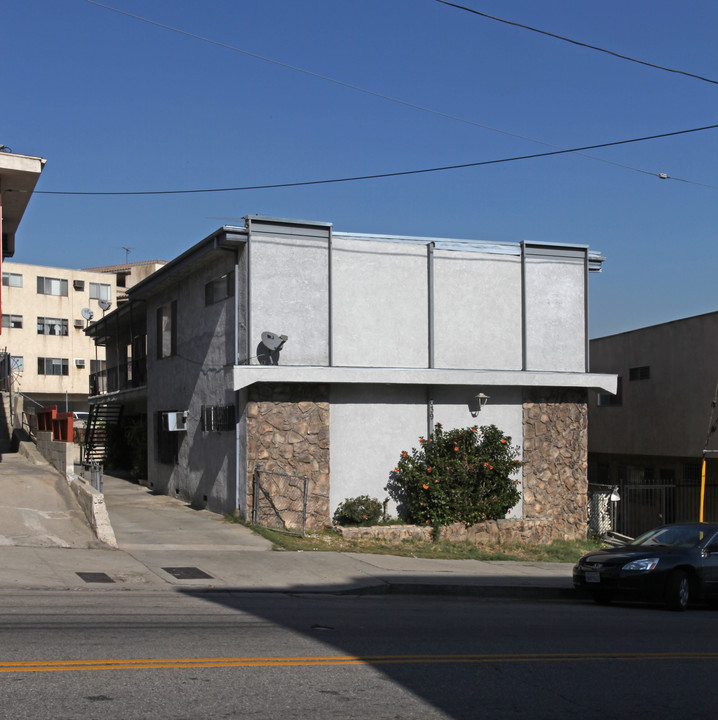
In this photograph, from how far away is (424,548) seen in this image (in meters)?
18.6

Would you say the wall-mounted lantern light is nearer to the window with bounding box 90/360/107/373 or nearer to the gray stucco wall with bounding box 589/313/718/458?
the gray stucco wall with bounding box 589/313/718/458

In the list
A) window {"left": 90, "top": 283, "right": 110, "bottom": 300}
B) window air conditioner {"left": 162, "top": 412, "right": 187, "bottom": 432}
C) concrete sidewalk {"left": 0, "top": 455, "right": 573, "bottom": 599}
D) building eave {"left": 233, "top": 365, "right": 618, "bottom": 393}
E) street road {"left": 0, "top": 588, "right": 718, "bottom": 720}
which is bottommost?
concrete sidewalk {"left": 0, "top": 455, "right": 573, "bottom": 599}

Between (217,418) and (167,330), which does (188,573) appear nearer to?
(217,418)

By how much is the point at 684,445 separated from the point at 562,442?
682cm

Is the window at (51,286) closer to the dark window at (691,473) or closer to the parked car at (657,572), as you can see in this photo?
the dark window at (691,473)

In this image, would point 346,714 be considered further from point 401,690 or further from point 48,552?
point 48,552

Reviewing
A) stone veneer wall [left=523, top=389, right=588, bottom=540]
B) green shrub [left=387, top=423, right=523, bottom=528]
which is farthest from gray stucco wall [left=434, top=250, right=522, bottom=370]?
green shrub [left=387, top=423, right=523, bottom=528]

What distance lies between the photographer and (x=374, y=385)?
20.0 meters

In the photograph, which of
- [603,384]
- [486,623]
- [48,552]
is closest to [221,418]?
[48,552]

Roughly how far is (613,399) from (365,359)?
13.6 meters

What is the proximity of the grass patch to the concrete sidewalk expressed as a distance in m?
0.51

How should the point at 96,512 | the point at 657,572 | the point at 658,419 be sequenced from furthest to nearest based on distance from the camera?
the point at 658,419 < the point at 96,512 < the point at 657,572

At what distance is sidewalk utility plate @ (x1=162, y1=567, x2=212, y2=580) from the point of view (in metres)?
13.7

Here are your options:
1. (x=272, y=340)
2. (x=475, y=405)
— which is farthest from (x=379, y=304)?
(x=475, y=405)
